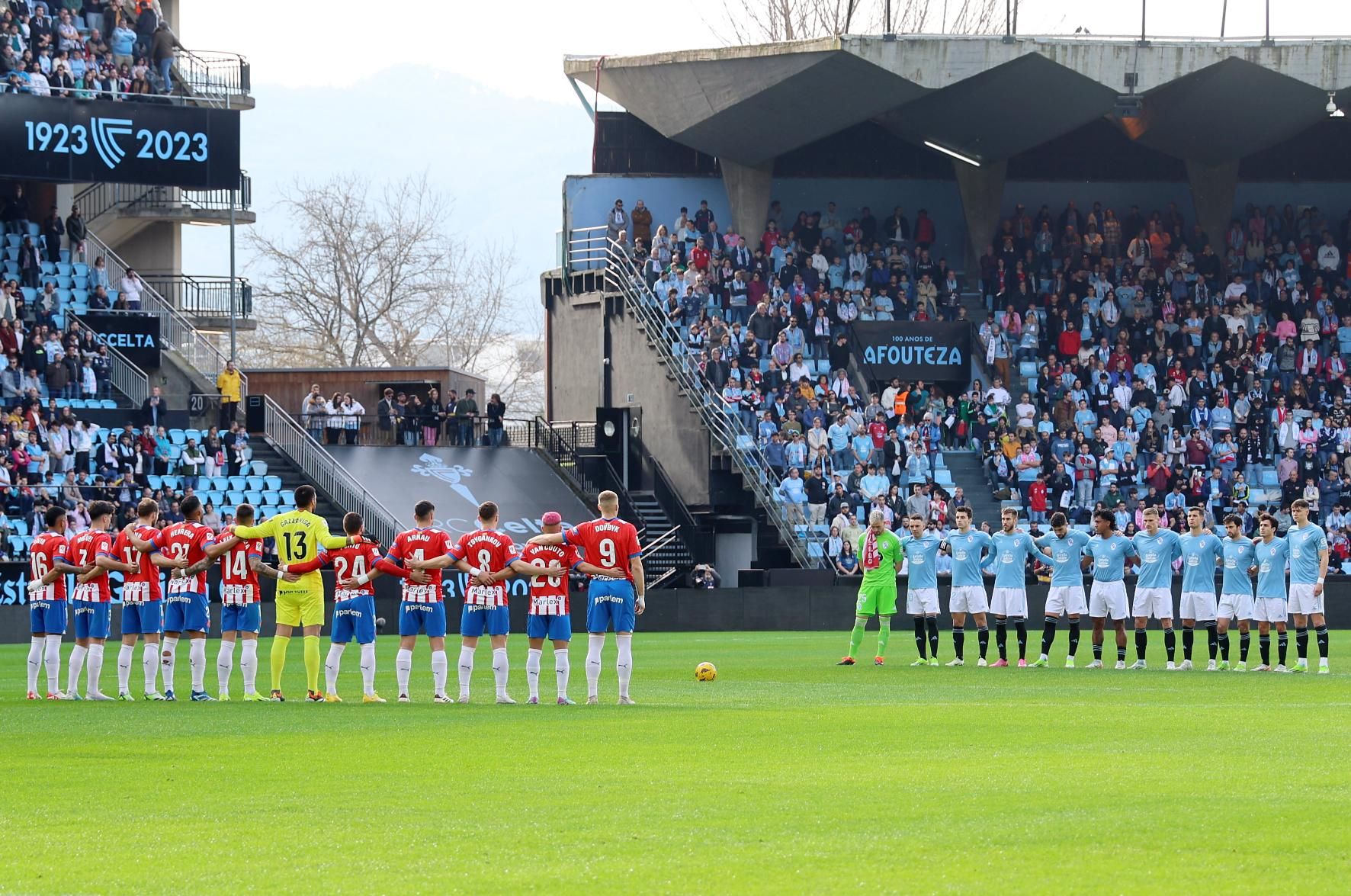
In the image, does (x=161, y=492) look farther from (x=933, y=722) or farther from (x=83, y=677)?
(x=933, y=722)

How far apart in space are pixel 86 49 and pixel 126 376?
763 centimetres

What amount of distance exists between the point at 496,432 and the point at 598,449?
2.54 metres

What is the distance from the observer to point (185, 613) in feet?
66.4

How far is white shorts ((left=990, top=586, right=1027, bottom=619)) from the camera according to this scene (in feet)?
83.7

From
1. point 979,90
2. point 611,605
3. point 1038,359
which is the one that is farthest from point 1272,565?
point 979,90

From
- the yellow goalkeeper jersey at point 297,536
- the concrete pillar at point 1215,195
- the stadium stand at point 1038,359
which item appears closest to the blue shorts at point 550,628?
the yellow goalkeeper jersey at point 297,536

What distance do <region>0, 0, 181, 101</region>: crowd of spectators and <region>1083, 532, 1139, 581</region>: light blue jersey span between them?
82.3ft

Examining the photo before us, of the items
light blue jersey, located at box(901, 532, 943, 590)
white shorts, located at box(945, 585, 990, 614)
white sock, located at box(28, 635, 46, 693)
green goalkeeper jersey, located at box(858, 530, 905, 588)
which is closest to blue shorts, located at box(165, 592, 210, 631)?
white sock, located at box(28, 635, 46, 693)

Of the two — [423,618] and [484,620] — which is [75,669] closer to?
[423,618]

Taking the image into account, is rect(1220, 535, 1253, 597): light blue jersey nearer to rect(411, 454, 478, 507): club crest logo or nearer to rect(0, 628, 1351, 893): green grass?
rect(0, 628, 1351, 893): green grass

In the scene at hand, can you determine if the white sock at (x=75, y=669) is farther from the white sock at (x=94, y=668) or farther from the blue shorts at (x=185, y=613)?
the blue shorts at (x=185, y=613)

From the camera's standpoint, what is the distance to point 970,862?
8.98 meters

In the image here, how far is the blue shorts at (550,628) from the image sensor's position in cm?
1862

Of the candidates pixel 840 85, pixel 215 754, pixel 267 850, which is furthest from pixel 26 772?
pixel 840 85
